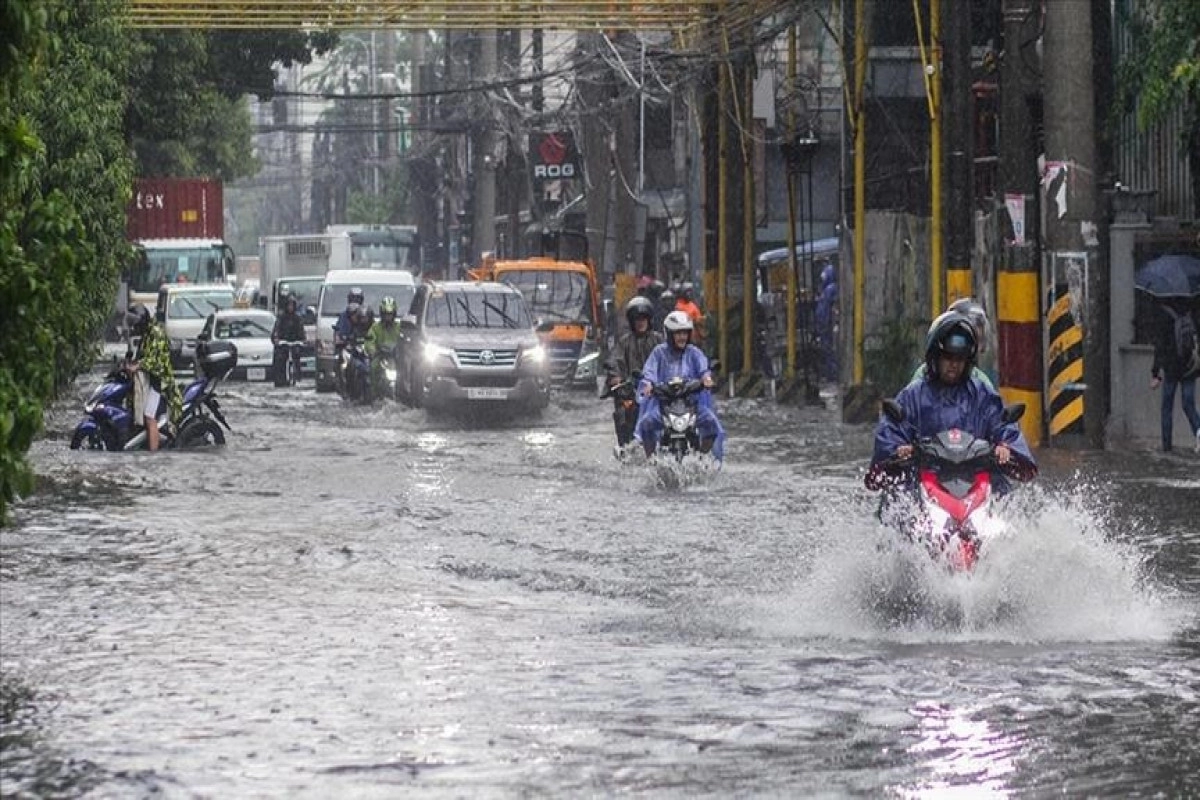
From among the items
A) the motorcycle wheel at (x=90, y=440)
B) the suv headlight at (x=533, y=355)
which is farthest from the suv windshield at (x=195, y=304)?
the motorcycle wheel at (x=90, y=440)

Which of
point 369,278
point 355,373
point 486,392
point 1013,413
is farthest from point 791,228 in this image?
point 1013,413

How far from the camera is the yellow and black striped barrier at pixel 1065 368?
81.6 ft

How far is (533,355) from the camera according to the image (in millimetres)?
33688

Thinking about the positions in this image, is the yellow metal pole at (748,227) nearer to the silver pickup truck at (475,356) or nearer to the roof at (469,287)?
the roof at (469,287)

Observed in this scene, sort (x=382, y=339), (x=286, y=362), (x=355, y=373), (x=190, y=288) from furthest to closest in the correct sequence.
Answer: (x=190, y=288) → (x=286, y=362) → (x=355, y=373) → (x=382, y=339)

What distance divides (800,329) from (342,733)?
107 feet

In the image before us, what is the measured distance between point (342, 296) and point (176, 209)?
14.9 meters

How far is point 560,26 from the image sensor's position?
37.8m

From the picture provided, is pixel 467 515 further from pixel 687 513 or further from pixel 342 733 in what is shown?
pixel 342 733

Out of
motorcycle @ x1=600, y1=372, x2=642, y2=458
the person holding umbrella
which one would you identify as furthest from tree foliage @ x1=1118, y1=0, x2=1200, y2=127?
motorcycle @ x1=600, y1=372, x2=642, y2=458

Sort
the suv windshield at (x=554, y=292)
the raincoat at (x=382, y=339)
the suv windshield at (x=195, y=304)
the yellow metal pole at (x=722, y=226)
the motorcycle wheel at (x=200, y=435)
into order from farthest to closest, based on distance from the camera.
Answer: the suv windshield at (x=195, y=304)
the suv windshield at (x=554, y=292)
the yellow metal pole at (x=722, y=226)
the raincoat at (x=382, y=339)
the motorcycle wheel at (x=200, y=435)

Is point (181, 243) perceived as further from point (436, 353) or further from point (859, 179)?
point (859, 179)

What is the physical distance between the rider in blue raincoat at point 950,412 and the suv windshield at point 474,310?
21873mm

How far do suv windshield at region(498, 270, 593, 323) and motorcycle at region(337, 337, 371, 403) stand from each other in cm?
508
